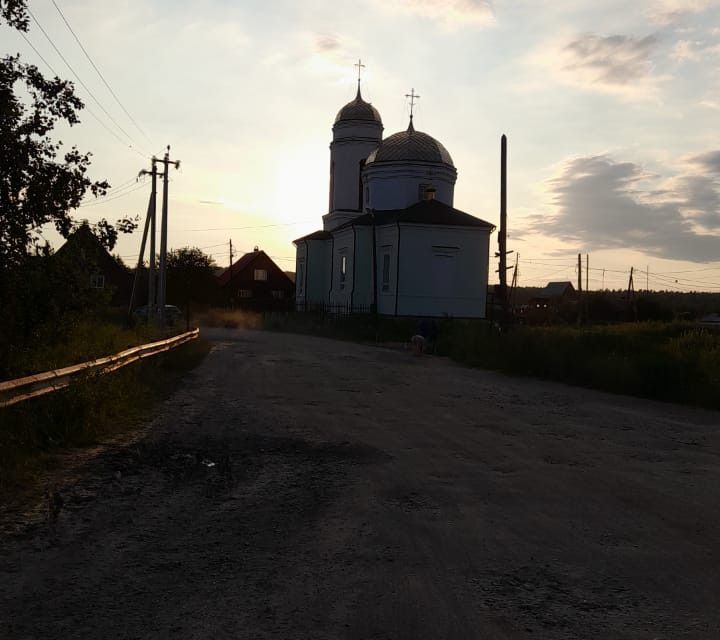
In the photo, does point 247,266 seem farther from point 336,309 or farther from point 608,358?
point 608,358

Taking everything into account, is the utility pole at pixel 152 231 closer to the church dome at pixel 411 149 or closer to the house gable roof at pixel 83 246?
the church dome at pixel 411 149

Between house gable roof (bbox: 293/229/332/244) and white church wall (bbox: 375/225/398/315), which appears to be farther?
house gable roof (bbox: 293/229/332/244)

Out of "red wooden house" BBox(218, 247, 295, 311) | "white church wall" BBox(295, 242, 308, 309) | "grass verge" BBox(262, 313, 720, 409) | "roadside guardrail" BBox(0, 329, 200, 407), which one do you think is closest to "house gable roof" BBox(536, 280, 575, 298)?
"red wooden house" BBox(218, 247, 295, 311)

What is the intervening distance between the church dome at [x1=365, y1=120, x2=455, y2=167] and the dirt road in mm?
38377

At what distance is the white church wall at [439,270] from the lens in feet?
146

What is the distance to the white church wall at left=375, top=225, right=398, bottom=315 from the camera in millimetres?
45031

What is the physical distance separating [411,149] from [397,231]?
6.45m

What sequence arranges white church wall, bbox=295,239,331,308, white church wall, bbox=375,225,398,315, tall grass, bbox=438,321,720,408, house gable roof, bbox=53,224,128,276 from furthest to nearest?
white church wall, bbox=295,239,331,308 → white church wall, bbox=375,225,398,315 → tall grass, bbox=438,321,720,408 → house gable roof, bbox=53,224,128,276

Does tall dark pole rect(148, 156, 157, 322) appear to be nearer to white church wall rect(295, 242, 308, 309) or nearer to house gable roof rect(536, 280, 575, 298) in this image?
white church wall rect(295, 242, 308, 309)

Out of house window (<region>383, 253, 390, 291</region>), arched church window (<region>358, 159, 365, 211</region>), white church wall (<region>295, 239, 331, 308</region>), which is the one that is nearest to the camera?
house window (<region>383, 253, 390, 291</region>)

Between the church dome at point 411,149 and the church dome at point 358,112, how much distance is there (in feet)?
19.7

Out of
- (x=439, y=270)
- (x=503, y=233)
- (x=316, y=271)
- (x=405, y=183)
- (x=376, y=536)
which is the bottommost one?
(x=376, y=536)

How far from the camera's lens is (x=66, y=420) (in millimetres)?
9383

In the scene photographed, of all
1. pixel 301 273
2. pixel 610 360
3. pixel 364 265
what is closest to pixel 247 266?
pixel 301 273
